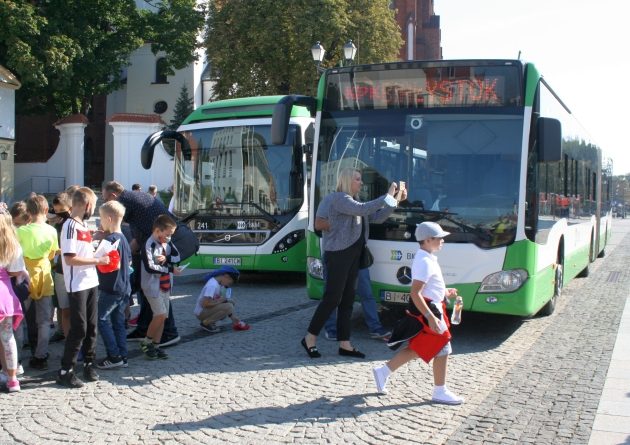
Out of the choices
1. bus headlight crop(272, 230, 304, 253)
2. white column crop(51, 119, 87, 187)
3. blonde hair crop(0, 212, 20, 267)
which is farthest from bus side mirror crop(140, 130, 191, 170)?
white column crop(51, 119, 87, 187)

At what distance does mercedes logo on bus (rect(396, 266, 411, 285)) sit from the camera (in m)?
8.41

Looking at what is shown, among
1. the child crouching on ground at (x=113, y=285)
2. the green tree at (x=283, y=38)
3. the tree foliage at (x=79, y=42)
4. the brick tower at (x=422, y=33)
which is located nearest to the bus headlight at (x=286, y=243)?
the child crouching on ground at (x=113, y=285)

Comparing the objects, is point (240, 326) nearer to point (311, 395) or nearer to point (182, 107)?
point (311, 395)

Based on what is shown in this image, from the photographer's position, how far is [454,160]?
827 cm

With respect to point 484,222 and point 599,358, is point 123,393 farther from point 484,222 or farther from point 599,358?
point 599,358

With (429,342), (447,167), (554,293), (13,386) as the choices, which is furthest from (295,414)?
(554,293)

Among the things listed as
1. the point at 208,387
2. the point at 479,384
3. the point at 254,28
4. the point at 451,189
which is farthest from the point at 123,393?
the point at 254,28

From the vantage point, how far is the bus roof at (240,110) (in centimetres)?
1326

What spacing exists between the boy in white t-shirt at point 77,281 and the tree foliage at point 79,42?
92.7 ft

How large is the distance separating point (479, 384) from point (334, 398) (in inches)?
56.0

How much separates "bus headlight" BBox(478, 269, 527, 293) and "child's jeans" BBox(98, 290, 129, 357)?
147 inches

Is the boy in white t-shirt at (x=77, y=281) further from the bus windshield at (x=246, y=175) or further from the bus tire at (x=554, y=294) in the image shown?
the bus windshield at (x=246, y=175)

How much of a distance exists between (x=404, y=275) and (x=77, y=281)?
12.0 ft

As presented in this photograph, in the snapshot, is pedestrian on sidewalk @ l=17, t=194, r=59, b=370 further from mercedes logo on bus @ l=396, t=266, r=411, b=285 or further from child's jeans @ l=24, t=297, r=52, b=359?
mercedes logo on bus @ l=396, t=266, r=411, b=285
